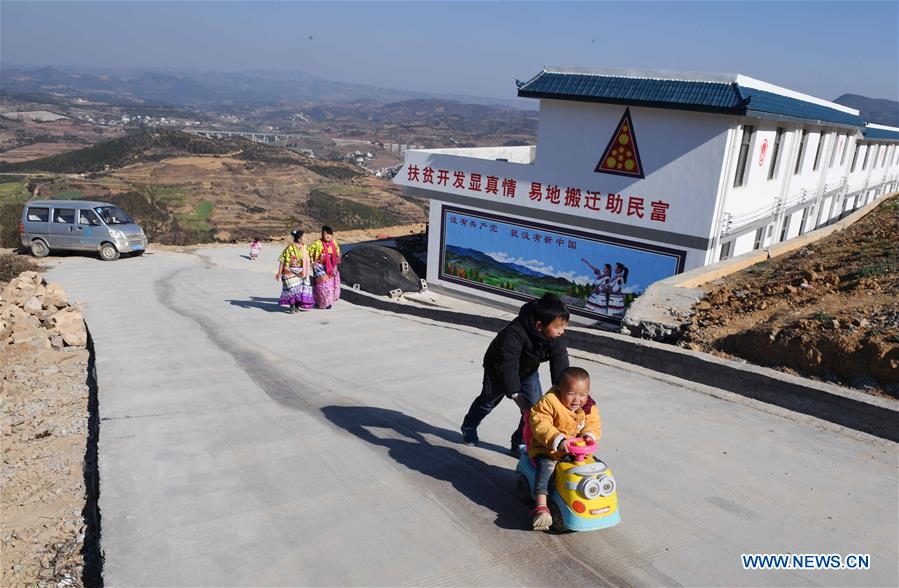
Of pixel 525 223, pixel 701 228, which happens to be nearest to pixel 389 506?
pixel 701 228

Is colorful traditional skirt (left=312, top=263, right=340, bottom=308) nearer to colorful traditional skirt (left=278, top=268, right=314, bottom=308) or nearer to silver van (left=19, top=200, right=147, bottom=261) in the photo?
colorful traditional skirt (left=278, top=268, right=314, bottom=308)

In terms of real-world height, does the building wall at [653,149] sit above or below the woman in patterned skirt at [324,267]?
above

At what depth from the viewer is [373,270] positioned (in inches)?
728

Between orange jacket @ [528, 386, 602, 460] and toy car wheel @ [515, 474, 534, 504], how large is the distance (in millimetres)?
463

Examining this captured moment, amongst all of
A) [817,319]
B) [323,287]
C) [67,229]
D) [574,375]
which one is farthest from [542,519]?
[67,229]

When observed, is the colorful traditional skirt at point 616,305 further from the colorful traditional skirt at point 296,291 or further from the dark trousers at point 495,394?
the dark trousers at point 495,394

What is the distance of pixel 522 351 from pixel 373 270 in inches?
545

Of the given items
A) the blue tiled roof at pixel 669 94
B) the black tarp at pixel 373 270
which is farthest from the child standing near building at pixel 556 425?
the black tarp at pixel 373 270

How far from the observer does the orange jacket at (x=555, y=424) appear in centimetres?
427

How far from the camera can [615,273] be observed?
53.7 feet

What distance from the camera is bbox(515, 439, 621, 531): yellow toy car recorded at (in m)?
4.23

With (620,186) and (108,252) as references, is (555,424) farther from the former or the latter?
(108,252)

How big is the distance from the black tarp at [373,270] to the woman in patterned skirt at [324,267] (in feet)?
17.7

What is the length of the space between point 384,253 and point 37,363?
10.7 metres
